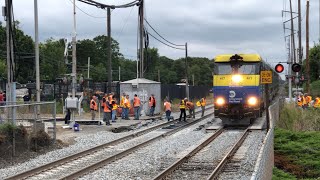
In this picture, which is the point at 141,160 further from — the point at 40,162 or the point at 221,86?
the point at 221,86

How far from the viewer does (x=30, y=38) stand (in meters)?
83.0

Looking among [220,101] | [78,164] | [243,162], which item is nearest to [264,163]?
[243,162]

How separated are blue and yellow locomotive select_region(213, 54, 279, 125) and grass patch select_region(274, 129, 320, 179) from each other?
14.0 feet

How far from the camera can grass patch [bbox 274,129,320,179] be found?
14062 mm

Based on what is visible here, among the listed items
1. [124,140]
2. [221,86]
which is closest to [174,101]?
[221,86]

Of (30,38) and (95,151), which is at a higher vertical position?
(30,38)

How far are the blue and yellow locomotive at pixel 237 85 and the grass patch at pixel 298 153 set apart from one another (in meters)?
4.28

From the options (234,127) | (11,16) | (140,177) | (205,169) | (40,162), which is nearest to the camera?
(140,177)

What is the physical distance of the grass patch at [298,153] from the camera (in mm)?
14062

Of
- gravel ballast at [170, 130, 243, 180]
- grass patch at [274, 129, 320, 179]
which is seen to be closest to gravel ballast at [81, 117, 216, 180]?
gravel ballast at [170, 130, 243, 180]

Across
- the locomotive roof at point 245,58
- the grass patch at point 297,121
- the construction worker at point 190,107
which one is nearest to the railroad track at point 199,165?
the locomotive roof at point 245,58

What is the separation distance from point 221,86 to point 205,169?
1174 centimetres

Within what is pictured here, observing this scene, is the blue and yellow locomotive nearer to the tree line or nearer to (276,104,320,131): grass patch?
(276,104,320,131): grass patch

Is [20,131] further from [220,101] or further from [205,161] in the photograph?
[220,101]
